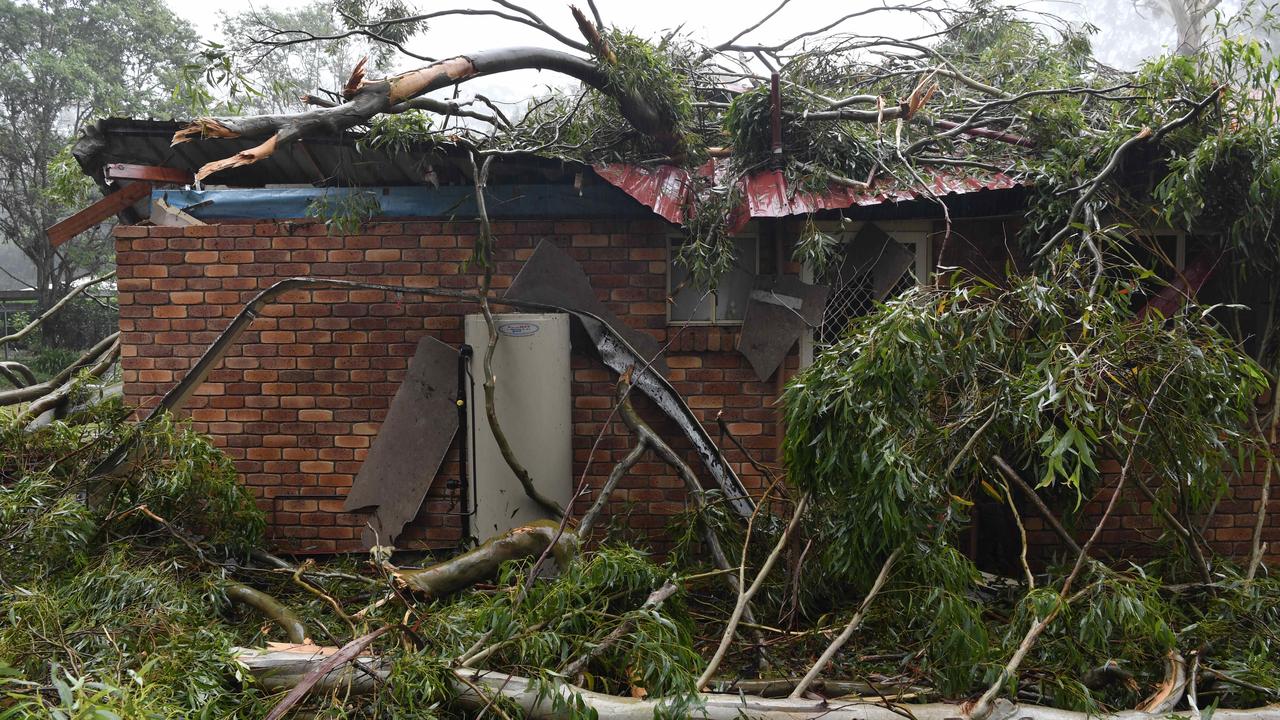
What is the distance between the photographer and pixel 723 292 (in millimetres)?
4828

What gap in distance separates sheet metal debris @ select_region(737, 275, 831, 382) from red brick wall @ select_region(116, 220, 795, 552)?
0.11m

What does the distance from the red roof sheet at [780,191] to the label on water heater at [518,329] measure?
93 cm

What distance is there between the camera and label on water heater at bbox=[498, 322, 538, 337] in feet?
14.1

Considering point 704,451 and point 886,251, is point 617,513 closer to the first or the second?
point 704,451

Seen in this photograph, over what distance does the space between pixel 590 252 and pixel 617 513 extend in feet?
5.31

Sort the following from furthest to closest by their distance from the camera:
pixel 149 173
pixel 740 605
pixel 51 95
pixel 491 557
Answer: pixel 51 95 < pixel 149 173 < pixel 491 557 < pixel 740 605

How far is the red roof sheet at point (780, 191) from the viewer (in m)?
4.23

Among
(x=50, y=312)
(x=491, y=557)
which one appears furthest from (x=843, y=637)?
(x=50, y=312)

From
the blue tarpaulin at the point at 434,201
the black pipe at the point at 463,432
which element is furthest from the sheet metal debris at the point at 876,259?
the black pipe at the point at 463,432

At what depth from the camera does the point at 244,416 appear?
4.73 metres

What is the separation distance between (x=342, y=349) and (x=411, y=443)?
2.36 ft

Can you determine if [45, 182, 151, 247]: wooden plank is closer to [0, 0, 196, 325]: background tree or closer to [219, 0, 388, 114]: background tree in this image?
[219, 0, 388, 114]: background tree

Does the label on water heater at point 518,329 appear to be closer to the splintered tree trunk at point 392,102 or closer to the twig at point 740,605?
the splintered tree trunk at point 392,102

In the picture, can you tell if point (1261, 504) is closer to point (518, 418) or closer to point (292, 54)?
point (518, 418)
